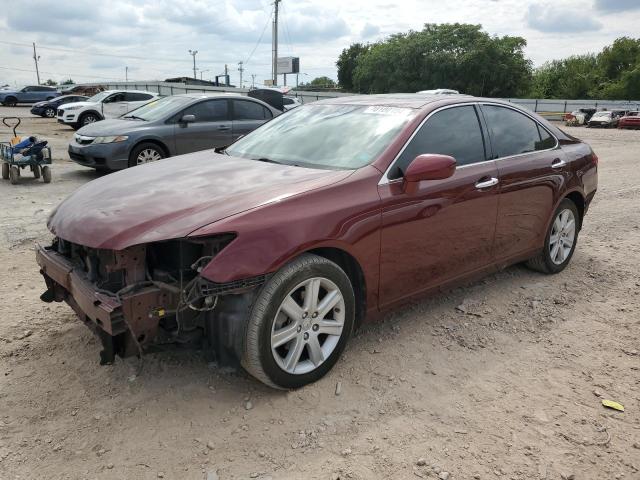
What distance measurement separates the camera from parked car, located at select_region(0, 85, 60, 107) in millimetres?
38688

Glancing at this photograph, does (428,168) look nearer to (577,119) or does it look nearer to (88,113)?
(88,113)

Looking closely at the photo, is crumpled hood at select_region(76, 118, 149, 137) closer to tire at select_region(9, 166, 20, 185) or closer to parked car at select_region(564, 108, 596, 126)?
tire at select_region(9, 166, 20, 185)

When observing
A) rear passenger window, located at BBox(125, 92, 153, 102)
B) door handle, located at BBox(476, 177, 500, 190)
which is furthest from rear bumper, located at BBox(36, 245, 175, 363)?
rear passenger window, located at BBox(125, 92, 153, 102)

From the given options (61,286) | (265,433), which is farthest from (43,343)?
(265,433)

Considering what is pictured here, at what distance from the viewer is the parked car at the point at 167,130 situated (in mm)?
8828

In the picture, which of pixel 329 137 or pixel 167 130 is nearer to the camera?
pixel 329 137

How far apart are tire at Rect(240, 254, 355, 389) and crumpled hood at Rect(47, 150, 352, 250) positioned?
43cm

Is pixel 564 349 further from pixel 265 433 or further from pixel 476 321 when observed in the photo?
pixel 265 433

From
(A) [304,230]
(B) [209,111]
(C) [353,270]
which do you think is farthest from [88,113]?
(A) [304,230]

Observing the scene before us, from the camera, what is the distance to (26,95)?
128 feet

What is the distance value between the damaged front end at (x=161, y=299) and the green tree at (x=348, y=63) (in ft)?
294

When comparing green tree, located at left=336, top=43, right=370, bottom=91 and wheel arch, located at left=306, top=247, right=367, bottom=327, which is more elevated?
green tree, located at left=336, top=43, right=370, bottom=91

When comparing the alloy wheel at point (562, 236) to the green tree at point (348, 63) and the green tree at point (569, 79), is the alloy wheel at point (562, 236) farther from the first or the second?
the green tree at point (348, 63)

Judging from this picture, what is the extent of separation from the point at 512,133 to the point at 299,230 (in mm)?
2371
